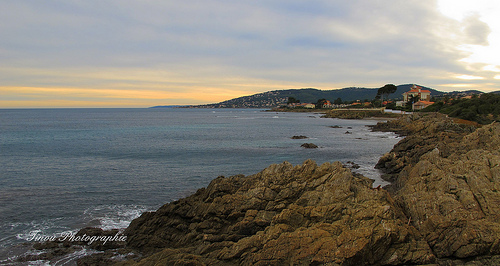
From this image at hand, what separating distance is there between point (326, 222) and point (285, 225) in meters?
1.28

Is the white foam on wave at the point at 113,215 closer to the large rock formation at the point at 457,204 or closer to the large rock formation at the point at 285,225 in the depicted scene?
the large rock formation at the point at 285,225

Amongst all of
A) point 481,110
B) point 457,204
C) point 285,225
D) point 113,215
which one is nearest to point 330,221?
point 285,225

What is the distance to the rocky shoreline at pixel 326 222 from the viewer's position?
8.59 metres

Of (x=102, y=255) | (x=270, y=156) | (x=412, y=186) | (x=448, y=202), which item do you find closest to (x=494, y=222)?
(x=448, y=202)

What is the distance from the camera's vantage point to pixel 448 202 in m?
10.2

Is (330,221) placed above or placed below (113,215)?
above

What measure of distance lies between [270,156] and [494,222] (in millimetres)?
25319

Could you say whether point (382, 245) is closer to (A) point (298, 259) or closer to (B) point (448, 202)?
(A) point (298, 259)

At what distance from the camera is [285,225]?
9664 millimetres

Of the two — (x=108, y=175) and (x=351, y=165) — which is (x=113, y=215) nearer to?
(x=108, y=175)

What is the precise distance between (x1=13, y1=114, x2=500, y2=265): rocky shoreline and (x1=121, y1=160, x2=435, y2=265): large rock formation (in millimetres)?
29

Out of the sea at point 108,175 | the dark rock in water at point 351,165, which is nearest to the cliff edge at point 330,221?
the sea at point 108,175

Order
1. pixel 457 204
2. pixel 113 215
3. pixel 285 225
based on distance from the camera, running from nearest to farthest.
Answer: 1. pixel 285 225
2. pixel 457 204
3. pixel 113 215

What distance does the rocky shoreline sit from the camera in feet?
28.2
